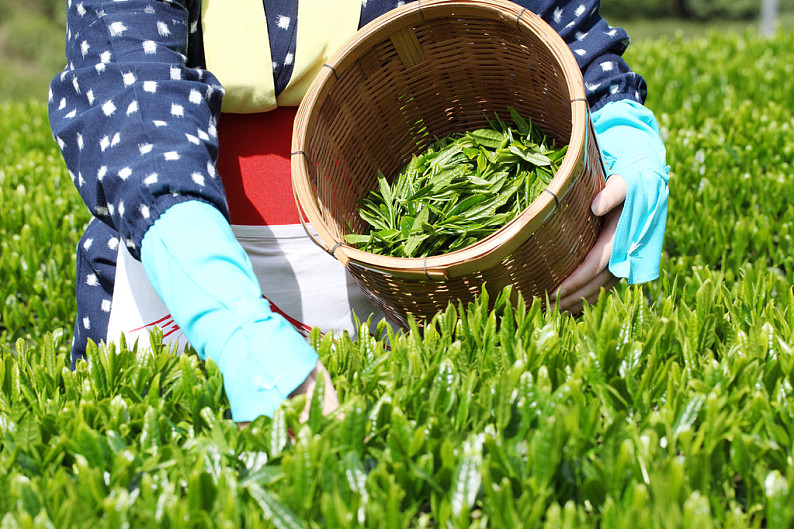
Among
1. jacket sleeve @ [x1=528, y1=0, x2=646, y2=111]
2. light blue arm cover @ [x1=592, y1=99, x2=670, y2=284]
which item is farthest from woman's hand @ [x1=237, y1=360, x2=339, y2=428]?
jacket sleeve @ [x1=528, y1=0, x2=646, y2=111]

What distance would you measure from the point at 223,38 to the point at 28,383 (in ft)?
2.94

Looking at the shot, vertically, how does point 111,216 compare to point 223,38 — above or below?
below

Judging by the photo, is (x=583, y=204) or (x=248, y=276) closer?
(x=248, y=276)

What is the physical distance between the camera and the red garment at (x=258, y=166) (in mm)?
1955

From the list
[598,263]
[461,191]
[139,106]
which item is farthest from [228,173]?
[598,263]

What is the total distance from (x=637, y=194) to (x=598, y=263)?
18cm

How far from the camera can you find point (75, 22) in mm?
1686

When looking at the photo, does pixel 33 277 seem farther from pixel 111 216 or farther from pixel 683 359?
pixel 683 359

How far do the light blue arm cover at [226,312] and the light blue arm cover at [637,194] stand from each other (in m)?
0.85

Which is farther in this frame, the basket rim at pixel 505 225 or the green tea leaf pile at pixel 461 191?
→ the green tea leaf pile at pixel 461 191

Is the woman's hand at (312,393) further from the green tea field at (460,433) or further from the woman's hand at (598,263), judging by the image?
the woman's hand at (598,263)

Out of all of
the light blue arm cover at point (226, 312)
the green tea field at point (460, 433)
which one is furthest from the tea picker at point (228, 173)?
the green tea field at point (460, 433)

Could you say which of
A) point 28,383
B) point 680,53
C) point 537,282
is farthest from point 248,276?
point 680,53

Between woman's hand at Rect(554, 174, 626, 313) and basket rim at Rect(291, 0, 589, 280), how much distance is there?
181mm
